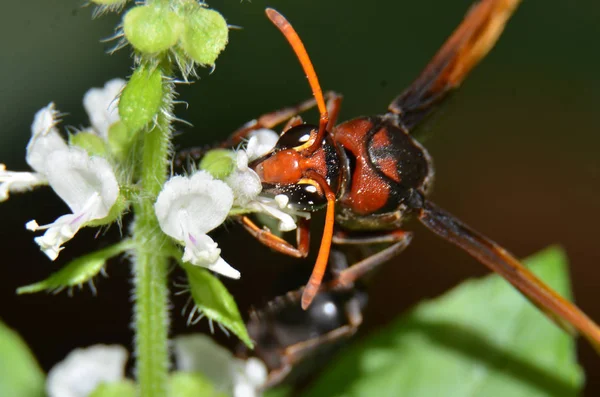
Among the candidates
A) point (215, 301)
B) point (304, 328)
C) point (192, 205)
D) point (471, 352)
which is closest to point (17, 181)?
point (192, 205)

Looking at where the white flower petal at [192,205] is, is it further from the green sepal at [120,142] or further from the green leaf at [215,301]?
the green sepal at [120,142]

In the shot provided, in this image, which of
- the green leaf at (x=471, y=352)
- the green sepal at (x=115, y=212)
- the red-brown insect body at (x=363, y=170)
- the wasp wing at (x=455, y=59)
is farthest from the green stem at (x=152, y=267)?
the wasp wing at (x=455, y=59)

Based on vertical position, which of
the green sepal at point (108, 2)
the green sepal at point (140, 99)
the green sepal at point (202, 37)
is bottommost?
the green sepal at point (140, 99)

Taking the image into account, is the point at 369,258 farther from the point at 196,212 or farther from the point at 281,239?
the point at 196,212

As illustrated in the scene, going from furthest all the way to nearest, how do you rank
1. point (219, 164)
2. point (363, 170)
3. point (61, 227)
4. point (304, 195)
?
1. point (363, 170)
2. point (304, 195)
3. point (219, 164)
4. point (61, 227)

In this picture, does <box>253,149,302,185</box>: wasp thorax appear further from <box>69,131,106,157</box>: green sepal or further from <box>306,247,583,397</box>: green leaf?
<box>306,247,583,397</box>: green leaf

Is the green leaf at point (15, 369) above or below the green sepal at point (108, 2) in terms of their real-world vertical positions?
below

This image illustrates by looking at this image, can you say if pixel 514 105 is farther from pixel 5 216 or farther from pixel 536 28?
pixel 5 216
